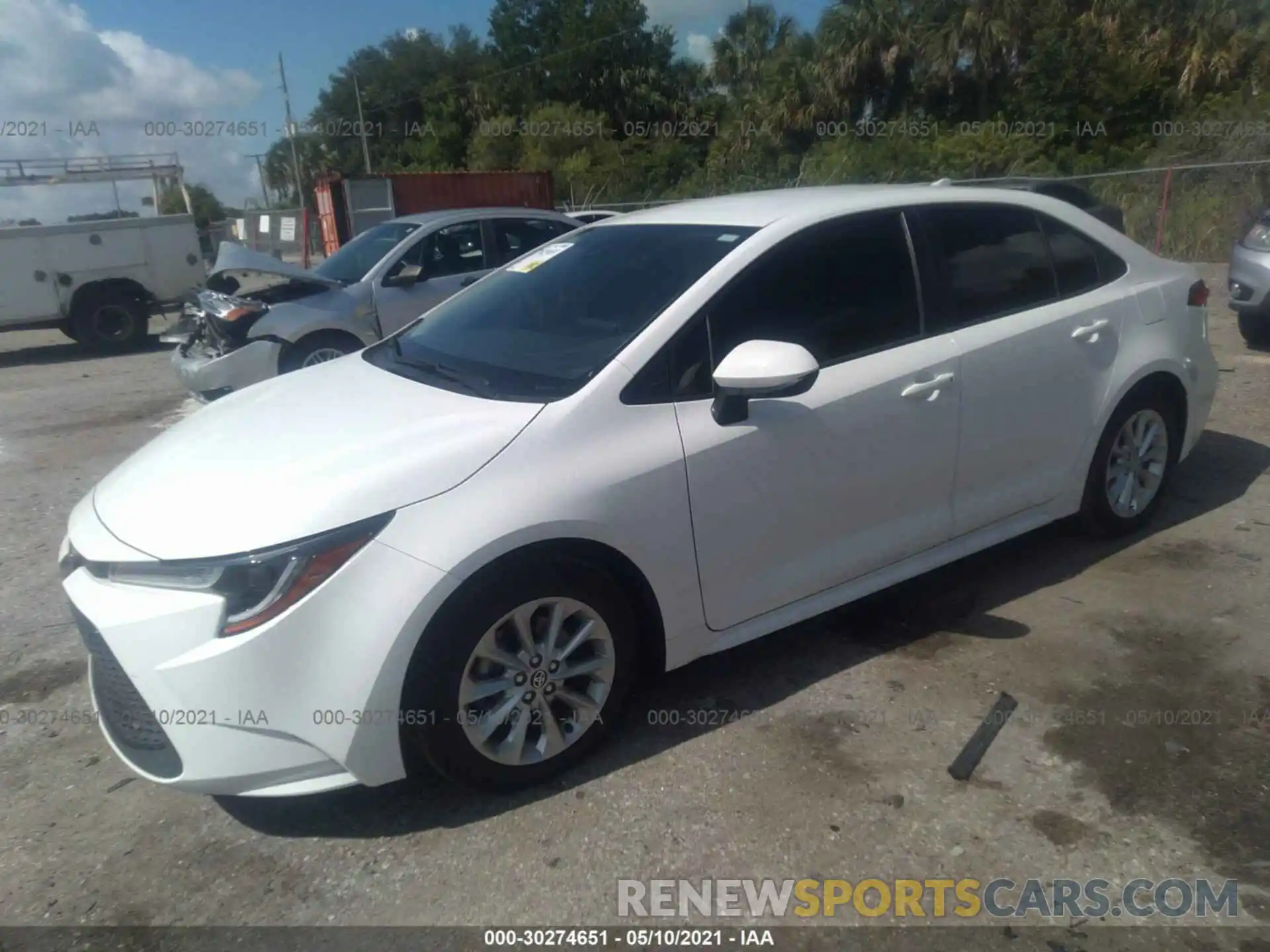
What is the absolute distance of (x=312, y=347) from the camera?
8008mm

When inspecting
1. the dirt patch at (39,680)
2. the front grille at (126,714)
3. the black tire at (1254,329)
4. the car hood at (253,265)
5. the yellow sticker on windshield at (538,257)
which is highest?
the yellow sticker on windshield at (538,257)

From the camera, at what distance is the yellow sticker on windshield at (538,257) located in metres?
3.94

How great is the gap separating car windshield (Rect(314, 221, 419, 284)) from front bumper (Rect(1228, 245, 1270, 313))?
7116mm

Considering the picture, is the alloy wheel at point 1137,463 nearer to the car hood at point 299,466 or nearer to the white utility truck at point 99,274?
the car hood at point 299,466

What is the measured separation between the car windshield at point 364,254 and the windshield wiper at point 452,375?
204 inches

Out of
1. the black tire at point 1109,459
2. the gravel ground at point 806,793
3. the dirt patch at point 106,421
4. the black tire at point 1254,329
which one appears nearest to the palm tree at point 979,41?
the black tire at point 1254,329

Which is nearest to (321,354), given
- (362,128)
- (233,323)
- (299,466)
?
(233,323)

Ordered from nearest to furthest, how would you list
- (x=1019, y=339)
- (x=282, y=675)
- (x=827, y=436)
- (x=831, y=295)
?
(x=282, y=675) < (x=827, y=436) < (x=831, y=295) < (x=1019, y=339)

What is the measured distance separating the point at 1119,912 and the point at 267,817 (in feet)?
7.80

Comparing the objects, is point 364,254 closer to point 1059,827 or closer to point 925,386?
point 925,386

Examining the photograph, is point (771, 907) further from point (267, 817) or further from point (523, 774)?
point (267, 817)

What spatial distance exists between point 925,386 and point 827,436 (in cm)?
51

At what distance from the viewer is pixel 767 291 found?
3.34 metres

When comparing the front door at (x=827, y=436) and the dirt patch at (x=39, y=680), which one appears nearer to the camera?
the front door at (x=827, y=436)
